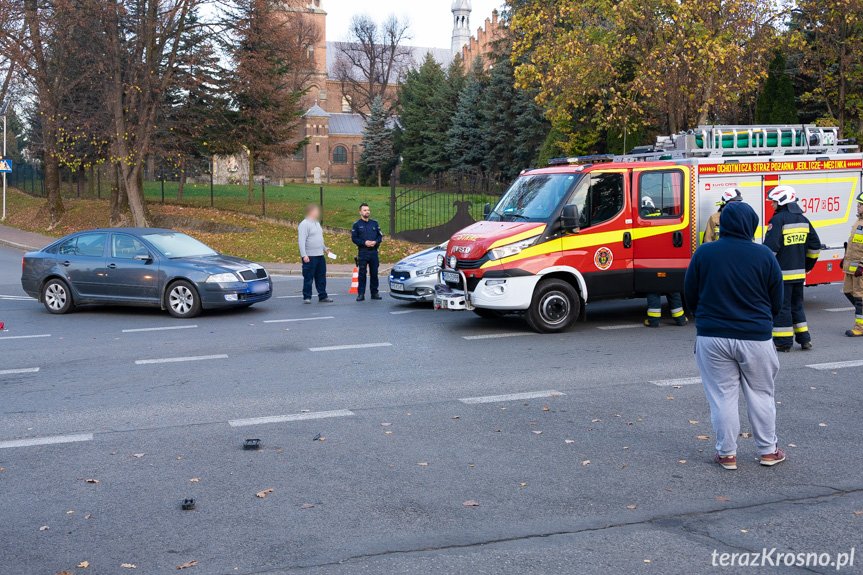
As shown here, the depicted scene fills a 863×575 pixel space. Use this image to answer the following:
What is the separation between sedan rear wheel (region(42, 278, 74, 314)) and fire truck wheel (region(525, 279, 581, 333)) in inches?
316

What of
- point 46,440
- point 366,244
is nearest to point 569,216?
point 366,244

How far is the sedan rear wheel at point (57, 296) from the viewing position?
14133mm

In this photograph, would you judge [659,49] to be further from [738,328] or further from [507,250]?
[738,328]

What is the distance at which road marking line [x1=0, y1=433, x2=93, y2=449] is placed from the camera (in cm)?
655

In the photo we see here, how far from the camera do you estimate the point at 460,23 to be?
122m

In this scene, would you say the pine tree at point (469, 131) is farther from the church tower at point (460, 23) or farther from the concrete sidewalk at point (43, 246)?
the church tower at point (460, 23)

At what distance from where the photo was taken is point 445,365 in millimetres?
9453

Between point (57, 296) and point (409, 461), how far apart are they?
409 inches

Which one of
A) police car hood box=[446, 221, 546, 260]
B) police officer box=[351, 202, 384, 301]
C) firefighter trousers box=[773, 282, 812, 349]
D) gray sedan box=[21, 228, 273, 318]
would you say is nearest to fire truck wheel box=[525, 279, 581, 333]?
police car hood box=[446, 221, 546, 260]

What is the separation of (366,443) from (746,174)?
8466mm

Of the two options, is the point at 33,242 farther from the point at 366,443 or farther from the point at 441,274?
the point at 366,443

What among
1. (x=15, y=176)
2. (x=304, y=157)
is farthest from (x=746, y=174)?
(x=304, y=157)

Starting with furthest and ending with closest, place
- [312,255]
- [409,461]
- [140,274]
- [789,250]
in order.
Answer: [312,255], [140,274], [789,250], [409,461]

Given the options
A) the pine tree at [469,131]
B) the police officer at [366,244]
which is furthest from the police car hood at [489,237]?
the pine tree at [469,131]
